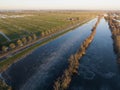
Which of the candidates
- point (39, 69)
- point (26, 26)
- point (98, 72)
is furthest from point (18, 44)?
point (26, 26)

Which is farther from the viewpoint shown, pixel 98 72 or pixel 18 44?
pixel 18 44

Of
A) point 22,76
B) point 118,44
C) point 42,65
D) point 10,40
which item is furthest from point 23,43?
point 118,44

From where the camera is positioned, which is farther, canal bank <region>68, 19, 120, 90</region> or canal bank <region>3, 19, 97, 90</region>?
canal bank <region>3, 19, 97, 90</region>

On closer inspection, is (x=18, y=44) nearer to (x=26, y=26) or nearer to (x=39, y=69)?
(x=39, y=69)

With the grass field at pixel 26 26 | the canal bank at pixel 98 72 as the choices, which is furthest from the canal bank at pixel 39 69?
the grass field at pixel 26 26

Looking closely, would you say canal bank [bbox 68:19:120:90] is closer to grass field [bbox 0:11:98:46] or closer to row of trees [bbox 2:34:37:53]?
row of trees [bbox 2:34:37:53]

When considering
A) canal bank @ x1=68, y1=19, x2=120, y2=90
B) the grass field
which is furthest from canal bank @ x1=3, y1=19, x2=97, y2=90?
the grass field

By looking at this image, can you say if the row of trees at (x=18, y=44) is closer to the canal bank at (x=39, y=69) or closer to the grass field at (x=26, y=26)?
the grass field at (x=26, y=26)

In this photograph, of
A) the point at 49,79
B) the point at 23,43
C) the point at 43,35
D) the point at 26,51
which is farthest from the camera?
the point at 43,35

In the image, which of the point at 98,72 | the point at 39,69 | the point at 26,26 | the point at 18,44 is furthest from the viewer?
the point at 26,26

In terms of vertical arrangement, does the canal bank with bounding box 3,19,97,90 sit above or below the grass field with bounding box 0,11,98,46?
above

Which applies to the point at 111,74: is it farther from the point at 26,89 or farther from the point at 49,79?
the point at 26,89
